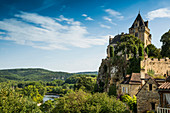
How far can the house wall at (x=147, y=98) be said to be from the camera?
24625mm

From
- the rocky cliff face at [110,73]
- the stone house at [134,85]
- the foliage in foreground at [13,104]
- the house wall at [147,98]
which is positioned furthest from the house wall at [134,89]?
the foliage in foreground at [13,104]

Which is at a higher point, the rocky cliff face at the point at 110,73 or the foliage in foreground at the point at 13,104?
the rocky cliff face at the point at 110,73

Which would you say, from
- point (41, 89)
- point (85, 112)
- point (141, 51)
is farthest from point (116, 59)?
point (41, 89)

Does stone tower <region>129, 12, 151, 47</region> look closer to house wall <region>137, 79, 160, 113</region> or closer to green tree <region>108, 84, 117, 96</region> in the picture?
green tree <region>108, 84, 117, 96</region>

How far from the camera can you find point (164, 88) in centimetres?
1471

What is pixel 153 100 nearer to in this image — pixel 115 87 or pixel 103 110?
pixel 103 110

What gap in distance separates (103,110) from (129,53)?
32.2m

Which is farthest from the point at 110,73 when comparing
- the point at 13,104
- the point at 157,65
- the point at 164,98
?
the point at 164,98

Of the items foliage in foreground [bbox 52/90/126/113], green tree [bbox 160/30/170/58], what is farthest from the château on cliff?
green tree [bbox 160/30/170/58]

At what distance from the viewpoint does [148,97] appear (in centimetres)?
2492

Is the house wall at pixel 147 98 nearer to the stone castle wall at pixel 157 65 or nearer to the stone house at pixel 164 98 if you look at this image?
the stone house at pixel 164 98

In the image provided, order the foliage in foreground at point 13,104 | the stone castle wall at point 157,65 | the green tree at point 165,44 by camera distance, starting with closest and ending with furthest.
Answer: the foliage in foreground at point 13,104 → the stone castle wall at point 157,65 → the green tree at point 165,44

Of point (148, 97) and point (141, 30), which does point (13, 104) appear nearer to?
point (148, 97)

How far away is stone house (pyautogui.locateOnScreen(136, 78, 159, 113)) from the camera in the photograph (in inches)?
969
